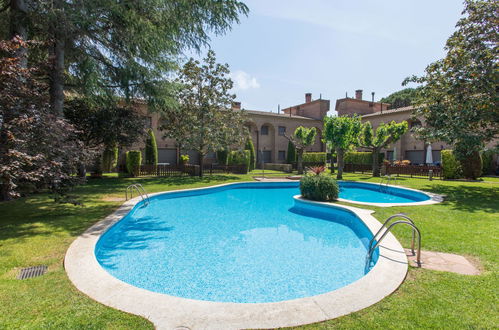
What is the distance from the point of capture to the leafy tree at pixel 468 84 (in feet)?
36.7

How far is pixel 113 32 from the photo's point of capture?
34.1 ft

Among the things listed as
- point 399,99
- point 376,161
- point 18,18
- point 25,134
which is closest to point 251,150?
point 376,161

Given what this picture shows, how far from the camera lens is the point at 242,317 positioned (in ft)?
Answer: 8.42

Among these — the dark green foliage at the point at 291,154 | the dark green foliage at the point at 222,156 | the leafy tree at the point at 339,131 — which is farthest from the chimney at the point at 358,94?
the dark green foliage at the point at 222,156

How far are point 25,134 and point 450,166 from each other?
2131 centimetres

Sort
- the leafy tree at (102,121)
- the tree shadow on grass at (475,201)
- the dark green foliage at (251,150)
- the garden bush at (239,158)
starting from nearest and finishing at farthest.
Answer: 1. the tree shadow on grass at (475,201)
2. the leafy tree at (102,121)
3. the garden bush at (239,158)
4. the dark green foliage at (251,150)

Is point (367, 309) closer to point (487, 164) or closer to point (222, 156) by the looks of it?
point (222, 156)

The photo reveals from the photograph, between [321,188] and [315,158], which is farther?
[315,158]

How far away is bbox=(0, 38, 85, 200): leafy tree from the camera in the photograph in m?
5.00

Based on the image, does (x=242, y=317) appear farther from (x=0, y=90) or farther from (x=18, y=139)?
(x=0, y=90)

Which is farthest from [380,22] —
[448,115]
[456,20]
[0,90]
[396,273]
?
[0,90]

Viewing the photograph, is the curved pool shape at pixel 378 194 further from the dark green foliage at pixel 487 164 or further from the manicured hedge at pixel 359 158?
the dark green foliage at pixel 487 164

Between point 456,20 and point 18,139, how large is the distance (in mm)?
17777

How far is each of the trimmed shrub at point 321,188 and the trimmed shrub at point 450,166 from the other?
1175cm
